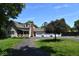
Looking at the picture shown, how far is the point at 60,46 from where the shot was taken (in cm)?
741

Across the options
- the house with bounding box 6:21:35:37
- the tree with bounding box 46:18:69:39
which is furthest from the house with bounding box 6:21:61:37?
Answer: the tree with bounding box 46:18:69:39

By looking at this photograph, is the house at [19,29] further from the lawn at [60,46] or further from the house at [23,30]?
the lawn at [60,46]

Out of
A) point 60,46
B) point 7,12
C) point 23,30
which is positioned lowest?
point 60,46

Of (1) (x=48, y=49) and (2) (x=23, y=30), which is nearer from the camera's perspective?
(1) (x=48, y=49)

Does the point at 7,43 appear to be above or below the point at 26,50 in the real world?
above

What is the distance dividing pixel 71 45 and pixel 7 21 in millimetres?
1373

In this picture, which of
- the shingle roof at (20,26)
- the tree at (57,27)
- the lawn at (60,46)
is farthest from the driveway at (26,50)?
the tree at (57,27)

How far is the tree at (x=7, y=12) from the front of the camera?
24.5 ft

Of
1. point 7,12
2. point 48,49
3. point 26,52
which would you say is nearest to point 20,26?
point 7,12

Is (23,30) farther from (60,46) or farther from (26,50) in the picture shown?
(60,46)

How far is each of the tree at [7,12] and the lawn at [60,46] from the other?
73 cm

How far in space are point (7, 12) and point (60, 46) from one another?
4.19ft

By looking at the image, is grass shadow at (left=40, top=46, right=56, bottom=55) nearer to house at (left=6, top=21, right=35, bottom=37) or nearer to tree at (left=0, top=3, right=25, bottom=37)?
house at (left=6, top=21, right=35, bottom=37)

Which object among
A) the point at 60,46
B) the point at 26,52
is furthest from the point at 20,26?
the point at 60,46
